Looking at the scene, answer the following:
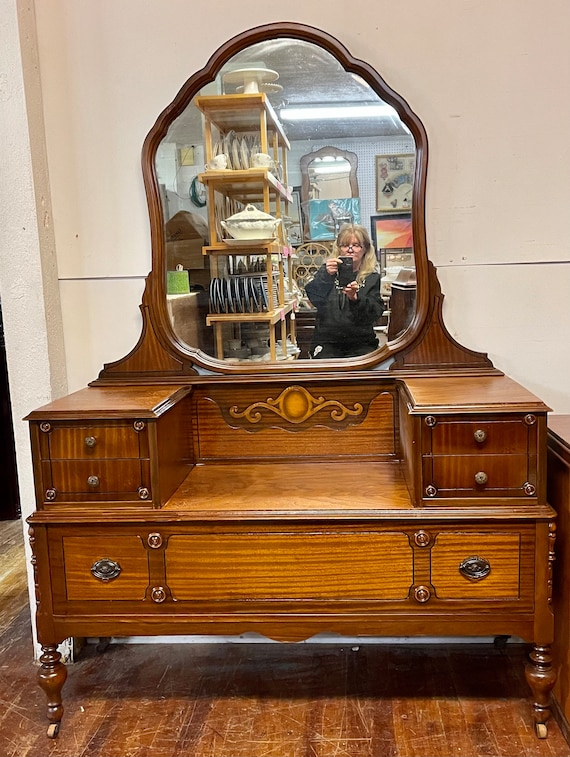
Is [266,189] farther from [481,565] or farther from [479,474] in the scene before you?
[481,565]

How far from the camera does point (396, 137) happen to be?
80.5 inches

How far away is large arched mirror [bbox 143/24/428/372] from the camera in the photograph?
2041 mm

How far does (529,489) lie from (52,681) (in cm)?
130

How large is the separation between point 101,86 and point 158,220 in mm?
442

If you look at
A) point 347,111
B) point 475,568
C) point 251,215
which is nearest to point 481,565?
point 475,568

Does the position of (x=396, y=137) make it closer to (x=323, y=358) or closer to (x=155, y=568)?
(x=323, y=358)

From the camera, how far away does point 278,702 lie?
6.56 feet

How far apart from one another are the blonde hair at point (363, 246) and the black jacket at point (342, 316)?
0.8 inches

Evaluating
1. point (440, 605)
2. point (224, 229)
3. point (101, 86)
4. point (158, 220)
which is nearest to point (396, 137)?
point (224, 229)

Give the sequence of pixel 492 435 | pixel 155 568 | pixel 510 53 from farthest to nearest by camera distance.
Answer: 1. pixel 510 53
2. pixel 155 568
3. pixel 492 435

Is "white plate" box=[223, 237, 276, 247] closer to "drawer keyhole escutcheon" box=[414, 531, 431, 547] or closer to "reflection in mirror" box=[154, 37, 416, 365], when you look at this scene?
"reflection in mirror" box=[154, 37, 416, 365]

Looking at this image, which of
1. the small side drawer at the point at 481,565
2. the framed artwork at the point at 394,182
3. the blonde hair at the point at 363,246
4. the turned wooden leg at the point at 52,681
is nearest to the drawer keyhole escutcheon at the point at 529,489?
the small side drawer at the point at 481,565

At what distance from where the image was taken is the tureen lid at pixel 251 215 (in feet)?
6.77

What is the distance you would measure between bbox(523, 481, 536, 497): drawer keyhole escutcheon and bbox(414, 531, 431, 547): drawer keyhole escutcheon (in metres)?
0.26
